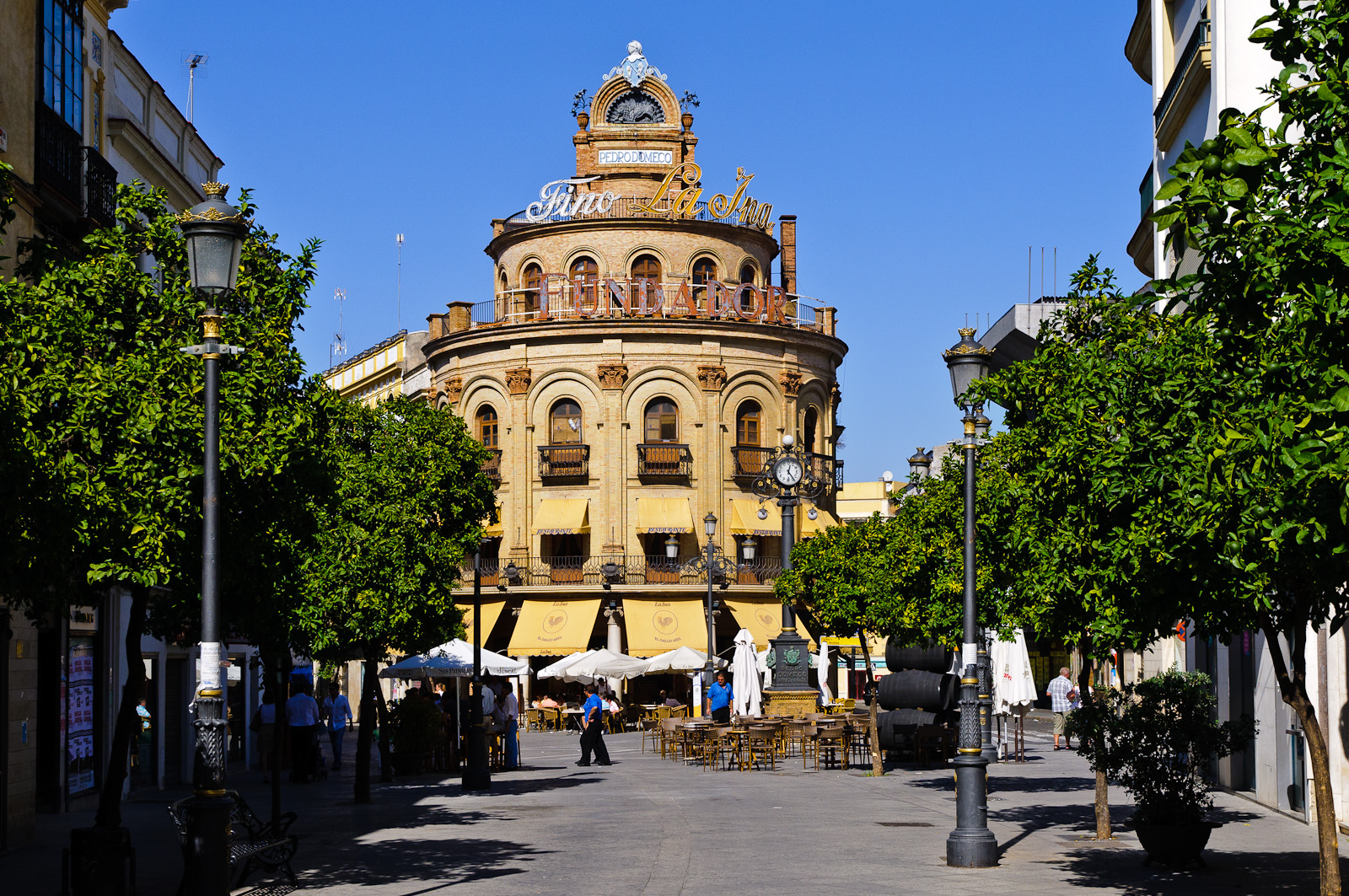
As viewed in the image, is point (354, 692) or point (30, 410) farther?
point (354, 692)

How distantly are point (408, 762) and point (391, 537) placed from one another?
27.7 ft

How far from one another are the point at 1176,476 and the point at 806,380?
4950 cm

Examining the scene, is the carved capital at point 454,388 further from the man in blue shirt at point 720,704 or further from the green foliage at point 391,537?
the green foliage at point 391,537

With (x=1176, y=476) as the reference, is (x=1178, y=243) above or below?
above

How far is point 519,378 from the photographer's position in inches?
2256

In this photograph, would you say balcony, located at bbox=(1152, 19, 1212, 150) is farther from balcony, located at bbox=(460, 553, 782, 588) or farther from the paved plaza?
balcony, located at bbox=(460, 553, 782, 588)

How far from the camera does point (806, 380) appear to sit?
59.8m

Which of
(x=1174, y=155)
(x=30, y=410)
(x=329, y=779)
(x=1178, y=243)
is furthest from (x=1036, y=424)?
(x=329, y=779)

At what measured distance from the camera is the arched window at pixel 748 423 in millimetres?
58219

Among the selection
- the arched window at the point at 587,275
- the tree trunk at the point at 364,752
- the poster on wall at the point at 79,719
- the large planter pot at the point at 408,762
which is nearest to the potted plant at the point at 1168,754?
the tree trunk at the point at 364,752

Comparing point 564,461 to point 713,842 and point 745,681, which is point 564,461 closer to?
point 745,681

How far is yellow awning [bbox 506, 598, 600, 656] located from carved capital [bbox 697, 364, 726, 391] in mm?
8487

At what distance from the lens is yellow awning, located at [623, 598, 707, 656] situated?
55.5 metres

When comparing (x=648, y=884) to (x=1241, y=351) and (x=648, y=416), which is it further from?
(x=648, y=416)
